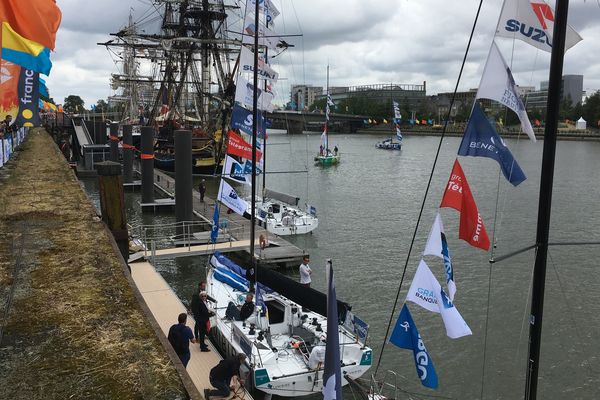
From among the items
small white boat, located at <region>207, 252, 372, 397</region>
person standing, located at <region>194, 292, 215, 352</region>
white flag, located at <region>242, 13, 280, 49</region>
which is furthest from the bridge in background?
person standing, located at <region>194, 292, 215, 352</region>

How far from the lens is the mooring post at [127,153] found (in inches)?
1794

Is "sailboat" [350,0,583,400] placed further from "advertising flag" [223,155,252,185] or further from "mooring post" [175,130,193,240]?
"mooring post" [175,130,193,240]

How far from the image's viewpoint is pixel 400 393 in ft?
44.2

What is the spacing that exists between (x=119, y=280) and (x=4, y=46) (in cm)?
566

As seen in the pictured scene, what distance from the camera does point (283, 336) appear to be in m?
13.4

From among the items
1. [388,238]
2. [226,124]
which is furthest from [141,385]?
[226,124]

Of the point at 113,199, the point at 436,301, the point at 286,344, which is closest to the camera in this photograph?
the point at 436,301

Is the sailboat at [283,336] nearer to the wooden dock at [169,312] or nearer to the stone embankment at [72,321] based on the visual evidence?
the wooden dock at [169,312]

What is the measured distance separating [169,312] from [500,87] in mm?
11272

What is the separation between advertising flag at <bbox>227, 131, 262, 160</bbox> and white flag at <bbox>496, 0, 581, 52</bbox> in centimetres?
1170

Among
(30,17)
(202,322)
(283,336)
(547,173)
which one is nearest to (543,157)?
(547,173)

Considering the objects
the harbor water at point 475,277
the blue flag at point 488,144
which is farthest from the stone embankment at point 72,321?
the blue flag at point 488,144

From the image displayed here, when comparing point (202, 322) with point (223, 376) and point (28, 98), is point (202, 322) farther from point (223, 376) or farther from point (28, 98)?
point (28, 98)

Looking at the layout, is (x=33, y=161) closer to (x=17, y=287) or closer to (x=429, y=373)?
(x=17, y=287)
